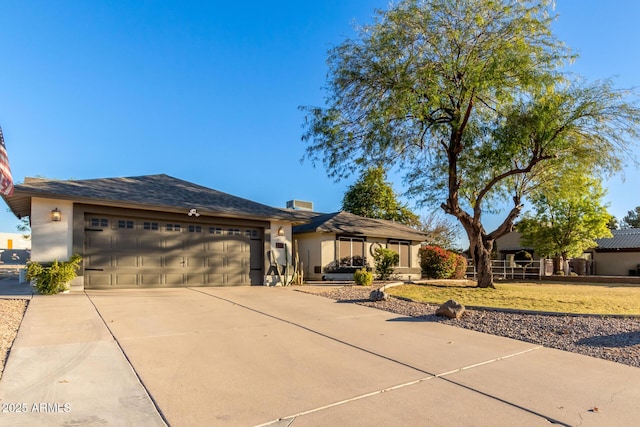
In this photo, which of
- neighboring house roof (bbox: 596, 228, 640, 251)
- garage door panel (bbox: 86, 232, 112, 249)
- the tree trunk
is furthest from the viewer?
neighboring house roof (bbox: 596, 228, 640, 251)

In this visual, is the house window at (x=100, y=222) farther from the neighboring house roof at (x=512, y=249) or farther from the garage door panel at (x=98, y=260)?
the neighboring house roof at (x=512, y=249)

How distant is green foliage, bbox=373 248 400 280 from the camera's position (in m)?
18.3

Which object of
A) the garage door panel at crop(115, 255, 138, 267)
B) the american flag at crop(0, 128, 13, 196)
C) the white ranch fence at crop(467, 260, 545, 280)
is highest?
the american flag at crop(0, 128, 13, 196)

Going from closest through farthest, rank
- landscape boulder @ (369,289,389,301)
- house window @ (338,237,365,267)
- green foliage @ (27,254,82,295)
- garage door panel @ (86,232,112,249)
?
green foliage @ (27,254,82,295) < landscape boulder @ (369,289,389,301) < garage door panel @ (86,232,112,249) < house window @ (338,237,365,267)

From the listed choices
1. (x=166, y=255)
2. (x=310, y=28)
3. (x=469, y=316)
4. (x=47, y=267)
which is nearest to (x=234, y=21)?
(x=310, y=28)

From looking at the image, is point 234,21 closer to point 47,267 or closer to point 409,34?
point 409,34

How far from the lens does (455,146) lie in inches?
573

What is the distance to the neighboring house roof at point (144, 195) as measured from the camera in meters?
10.6

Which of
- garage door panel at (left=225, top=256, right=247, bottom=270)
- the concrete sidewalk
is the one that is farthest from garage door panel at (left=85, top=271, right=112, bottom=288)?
the concrete sidewalk

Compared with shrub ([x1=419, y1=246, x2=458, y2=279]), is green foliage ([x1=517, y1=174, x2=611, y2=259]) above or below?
above

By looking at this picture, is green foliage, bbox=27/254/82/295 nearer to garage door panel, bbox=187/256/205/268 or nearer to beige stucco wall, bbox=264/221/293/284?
garage door panel, bbox=187/256/205/268

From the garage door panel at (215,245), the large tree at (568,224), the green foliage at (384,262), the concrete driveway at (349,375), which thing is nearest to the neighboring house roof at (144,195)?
the garage door panel at (215,245)

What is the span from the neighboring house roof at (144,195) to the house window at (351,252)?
467 centimetres

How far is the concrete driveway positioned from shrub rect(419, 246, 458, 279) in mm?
11865
